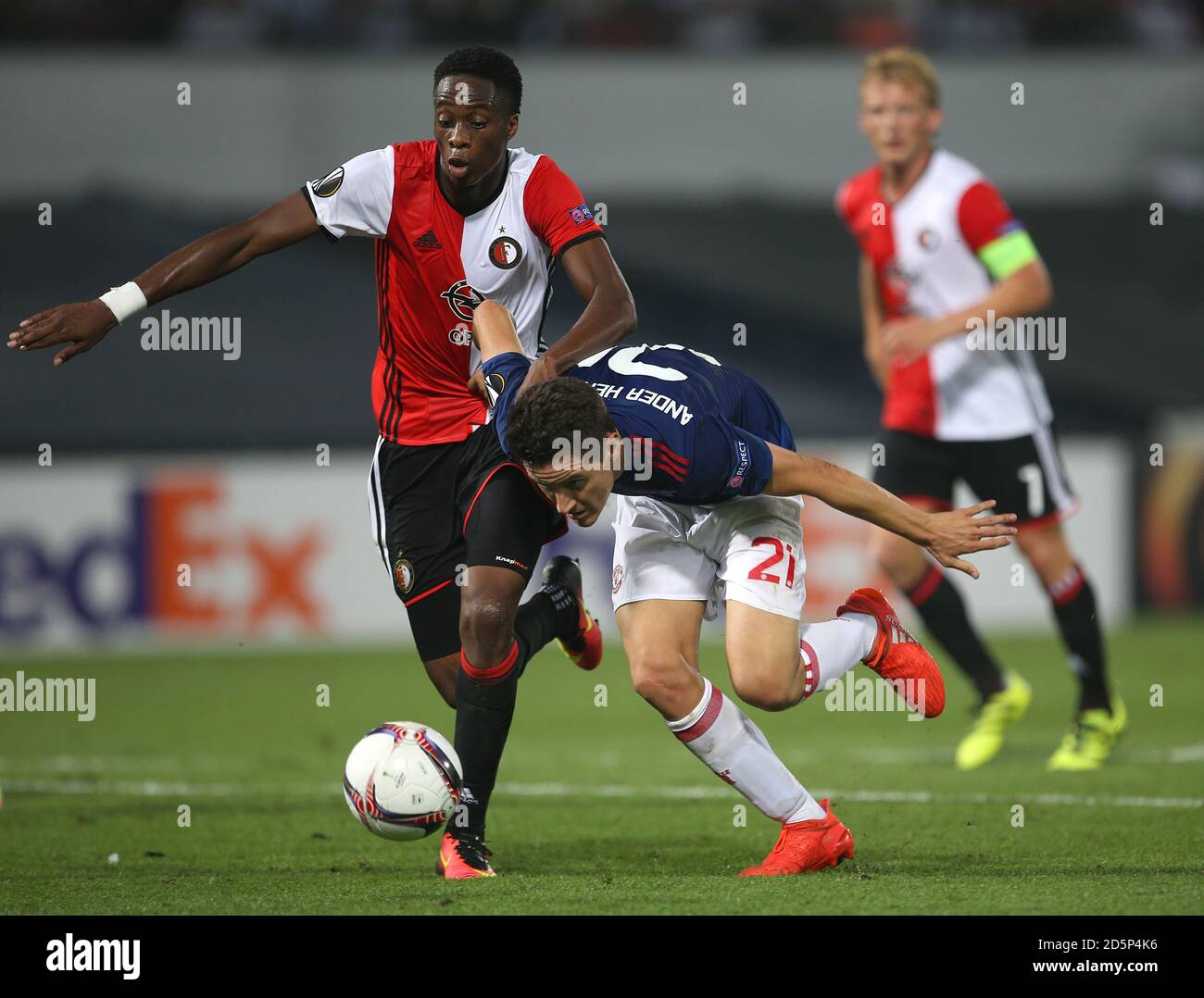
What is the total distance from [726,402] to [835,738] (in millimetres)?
3827

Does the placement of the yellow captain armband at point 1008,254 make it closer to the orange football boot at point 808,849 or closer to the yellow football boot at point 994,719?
the yellow football boot at point 994,719

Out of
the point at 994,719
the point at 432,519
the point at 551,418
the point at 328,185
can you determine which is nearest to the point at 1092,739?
the point at 994,719

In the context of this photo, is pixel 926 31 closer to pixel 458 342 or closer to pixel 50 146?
pixel 50 146

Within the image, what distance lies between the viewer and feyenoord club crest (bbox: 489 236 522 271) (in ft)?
18.6

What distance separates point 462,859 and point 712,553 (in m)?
1.21

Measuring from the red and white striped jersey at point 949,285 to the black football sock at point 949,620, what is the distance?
0.66 meters

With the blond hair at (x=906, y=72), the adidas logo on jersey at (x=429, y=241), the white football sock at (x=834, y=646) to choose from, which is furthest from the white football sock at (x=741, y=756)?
the blond hair at (x=906, y=72)

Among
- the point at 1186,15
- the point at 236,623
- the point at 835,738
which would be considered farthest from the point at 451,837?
the point at 1186,15

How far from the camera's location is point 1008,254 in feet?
25.2

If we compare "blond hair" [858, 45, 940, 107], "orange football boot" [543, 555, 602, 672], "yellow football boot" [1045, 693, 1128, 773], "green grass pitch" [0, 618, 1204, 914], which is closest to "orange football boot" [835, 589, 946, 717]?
"green grass pitch" [0, 618, 1204, 914]

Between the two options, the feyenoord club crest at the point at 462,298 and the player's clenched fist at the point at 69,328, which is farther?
the feyenoord club crest at the point at 462,298

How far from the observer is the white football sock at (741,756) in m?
5.32

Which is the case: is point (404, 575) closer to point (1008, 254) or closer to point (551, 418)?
point (551, 418)

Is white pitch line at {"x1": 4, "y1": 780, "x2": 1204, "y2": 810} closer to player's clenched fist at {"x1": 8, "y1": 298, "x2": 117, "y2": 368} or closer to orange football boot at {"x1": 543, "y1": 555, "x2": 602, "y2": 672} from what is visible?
orange football boot at {"x1": 543, "y1": 555, "x2": 602, "y2": 672}
